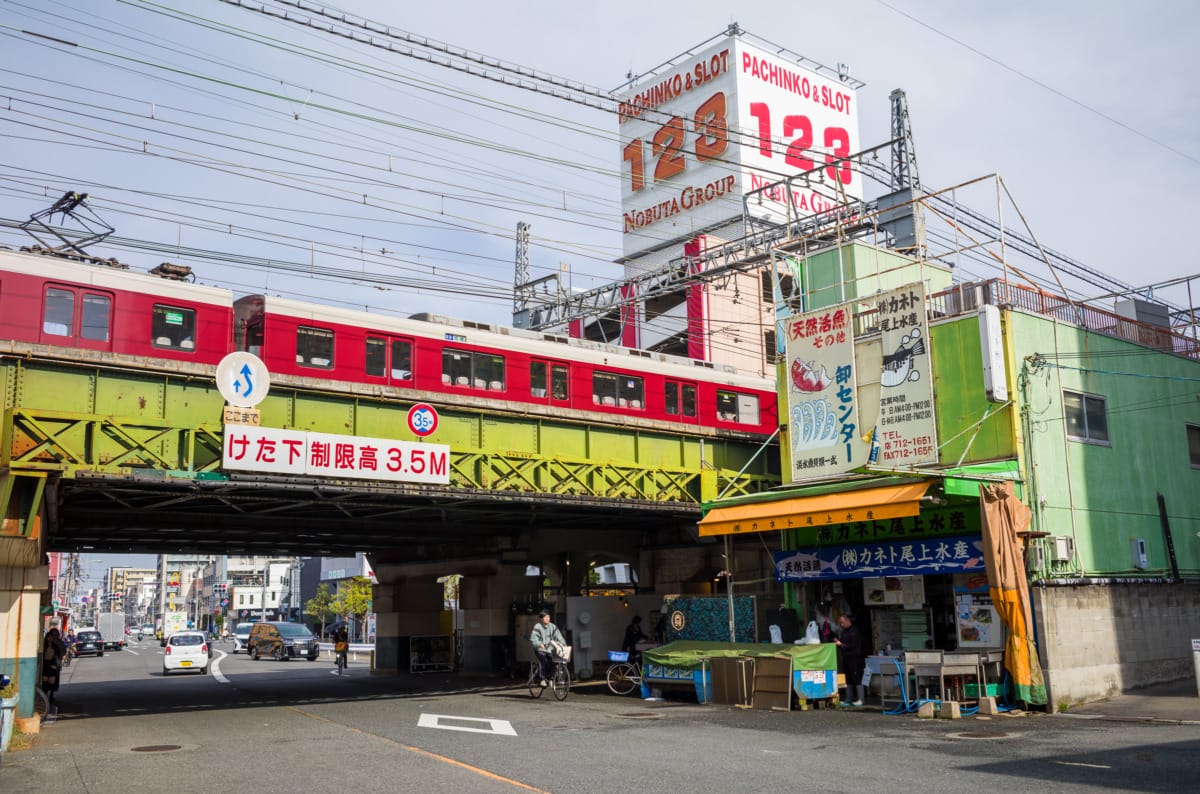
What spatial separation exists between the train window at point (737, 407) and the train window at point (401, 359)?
Result: 10539mm

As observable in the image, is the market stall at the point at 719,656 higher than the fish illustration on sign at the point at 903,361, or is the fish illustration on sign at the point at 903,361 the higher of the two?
the fish illustration on sign at the point at 903,361

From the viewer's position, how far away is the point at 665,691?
70.7 ft

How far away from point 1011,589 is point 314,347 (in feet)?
49.3

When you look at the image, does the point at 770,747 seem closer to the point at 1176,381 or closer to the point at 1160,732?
the point at 1160,732

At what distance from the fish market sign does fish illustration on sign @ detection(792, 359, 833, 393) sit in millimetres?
3733

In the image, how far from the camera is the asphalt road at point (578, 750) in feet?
35.4

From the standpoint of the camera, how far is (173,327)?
66.7ft

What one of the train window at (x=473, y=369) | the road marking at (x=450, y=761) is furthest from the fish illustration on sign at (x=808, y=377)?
the road marking at (x=450, y=761)

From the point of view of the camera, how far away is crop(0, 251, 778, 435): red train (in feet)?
62.1

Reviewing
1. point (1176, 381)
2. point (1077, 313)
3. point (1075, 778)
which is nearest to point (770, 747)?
point (1075, 778)

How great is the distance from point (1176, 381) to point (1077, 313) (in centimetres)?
378

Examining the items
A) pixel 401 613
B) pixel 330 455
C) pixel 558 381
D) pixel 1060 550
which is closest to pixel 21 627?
pixel 330 455

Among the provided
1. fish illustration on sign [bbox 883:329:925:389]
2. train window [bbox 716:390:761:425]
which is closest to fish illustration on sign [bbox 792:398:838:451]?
fish illustration on sign [bbox 883:329:925:389]

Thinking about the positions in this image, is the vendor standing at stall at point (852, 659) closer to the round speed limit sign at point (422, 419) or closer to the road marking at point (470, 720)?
the road marking at point (470, 720)
